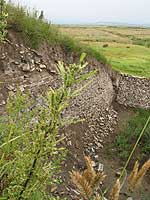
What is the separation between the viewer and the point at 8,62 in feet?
22.1

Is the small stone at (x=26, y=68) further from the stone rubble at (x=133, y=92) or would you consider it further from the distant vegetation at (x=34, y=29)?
the stone rubble at (x=133, y=92)

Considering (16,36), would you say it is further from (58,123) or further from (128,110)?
(58,123)

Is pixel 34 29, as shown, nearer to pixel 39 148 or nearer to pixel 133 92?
pixel 133 92

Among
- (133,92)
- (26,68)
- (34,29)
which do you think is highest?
(34,29)

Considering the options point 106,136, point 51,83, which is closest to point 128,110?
point 106,136

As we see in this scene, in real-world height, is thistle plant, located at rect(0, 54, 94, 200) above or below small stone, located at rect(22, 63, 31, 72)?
above

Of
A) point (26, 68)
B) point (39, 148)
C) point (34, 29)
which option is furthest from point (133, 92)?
point (39, 148)

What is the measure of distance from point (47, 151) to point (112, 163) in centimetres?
690

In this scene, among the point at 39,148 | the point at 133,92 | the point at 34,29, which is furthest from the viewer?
the point at 133,92

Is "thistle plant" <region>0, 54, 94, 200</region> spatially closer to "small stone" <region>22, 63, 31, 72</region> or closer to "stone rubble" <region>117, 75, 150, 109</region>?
"small stone" <region>22, 63, 31, 72</region>

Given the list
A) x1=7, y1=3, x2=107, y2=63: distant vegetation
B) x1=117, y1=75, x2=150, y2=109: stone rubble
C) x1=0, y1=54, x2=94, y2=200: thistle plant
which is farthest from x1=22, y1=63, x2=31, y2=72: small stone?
x1=0, y1=54, x2=94, y2=200: thistle plant

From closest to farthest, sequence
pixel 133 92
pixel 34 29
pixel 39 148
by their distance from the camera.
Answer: pixel 39 148 → pixel 34 29 → pixel 133 92

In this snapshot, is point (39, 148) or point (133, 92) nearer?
point (39, 148)

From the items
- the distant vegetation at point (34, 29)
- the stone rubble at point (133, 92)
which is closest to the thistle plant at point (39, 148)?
the distant vegetation at point (34, 29)
